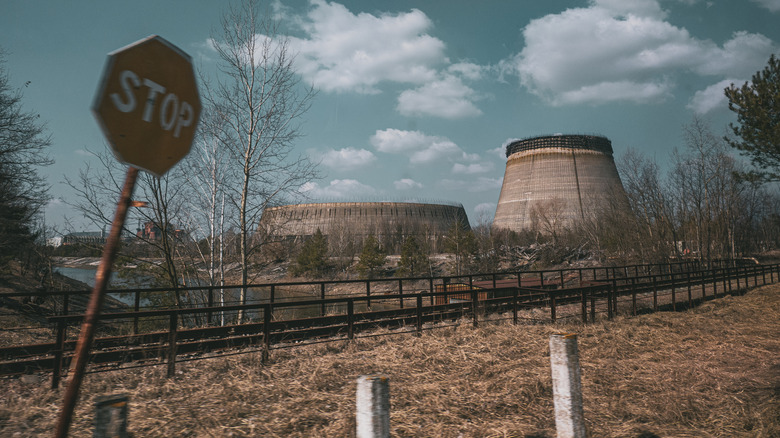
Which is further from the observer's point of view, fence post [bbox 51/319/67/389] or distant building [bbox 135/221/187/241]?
distant building [bbox 135/221/187/241]

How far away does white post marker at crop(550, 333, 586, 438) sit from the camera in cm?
295

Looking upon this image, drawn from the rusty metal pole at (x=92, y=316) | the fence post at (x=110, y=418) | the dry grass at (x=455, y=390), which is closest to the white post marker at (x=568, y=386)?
the dry grass at (x=455, y=390)

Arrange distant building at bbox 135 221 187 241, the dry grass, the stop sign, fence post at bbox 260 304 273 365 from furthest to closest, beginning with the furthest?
distant building at bbox 135 221 187 241 → fence post at bbox 260 304 273 365 → the dry grass → the stop sign

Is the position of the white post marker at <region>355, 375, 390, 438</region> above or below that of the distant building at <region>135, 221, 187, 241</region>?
below

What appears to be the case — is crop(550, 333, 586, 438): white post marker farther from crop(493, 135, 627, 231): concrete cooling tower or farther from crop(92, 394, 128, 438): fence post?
crop(493, 135, 627, 231): concrete cooling tower

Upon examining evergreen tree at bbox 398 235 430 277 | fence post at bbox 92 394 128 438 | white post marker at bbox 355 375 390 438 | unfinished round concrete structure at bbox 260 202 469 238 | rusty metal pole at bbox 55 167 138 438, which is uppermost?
unfinished round concrete structure at bbox 260 202 469 238

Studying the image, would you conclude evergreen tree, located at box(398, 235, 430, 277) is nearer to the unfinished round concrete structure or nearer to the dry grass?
the unfinished round concrete structure

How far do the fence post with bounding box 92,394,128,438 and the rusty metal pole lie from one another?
0.07 m

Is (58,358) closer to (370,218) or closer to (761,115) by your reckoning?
(761,115)

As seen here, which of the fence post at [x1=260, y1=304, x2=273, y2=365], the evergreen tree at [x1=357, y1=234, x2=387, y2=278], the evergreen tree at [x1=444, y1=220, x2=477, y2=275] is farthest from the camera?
the evergreen tree at [x1=357, y1=234, x2=387, y2=278]

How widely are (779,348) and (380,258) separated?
3698 centimetres

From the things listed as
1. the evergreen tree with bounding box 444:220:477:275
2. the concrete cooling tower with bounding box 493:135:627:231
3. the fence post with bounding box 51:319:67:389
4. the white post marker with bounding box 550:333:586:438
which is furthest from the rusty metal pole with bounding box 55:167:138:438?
the concrete cooling tower with bounding box 493:135:627:231

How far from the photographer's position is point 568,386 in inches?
116

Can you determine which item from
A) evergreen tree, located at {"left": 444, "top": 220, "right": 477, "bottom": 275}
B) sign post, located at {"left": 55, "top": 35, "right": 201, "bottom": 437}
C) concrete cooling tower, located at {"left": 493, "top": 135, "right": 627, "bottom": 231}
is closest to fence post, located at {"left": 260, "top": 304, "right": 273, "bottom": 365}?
sign post, located at {"left": 55, "top": 35, "right": 201, "bottom": 437}
